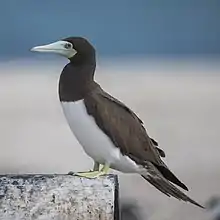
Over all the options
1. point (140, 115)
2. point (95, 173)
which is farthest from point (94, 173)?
point (140, 115)

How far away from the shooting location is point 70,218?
35.4 inches

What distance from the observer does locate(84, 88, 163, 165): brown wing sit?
105cm

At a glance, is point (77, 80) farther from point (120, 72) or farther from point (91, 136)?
point (120, 72)

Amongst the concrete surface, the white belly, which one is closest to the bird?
the white belly

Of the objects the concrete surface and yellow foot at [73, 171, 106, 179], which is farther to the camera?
the concrete surface

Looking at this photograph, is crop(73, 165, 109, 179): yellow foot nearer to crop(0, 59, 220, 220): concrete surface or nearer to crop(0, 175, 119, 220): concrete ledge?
crop(0, 175, 119, 220): concrete ledge

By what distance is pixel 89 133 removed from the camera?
1049 millimetres

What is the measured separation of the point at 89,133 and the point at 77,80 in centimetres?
9

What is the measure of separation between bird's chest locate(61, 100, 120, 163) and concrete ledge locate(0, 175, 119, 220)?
3.8 inches

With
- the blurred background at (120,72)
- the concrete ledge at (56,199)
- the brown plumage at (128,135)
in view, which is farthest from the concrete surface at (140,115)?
the concrete ledge at (56,199)

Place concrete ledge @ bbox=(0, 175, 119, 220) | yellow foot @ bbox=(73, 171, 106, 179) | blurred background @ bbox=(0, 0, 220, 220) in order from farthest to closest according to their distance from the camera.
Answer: blurred background @ bbox=(0, 0, 220, 220) → yellow foot @ bbox=(73, 171, 106, 179) → concrete ledge @ bbox=(0, 175, 119, 220)

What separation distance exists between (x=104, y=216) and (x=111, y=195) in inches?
1.6

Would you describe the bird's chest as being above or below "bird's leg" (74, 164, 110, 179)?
above

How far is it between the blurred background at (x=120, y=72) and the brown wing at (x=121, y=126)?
0.52 m
